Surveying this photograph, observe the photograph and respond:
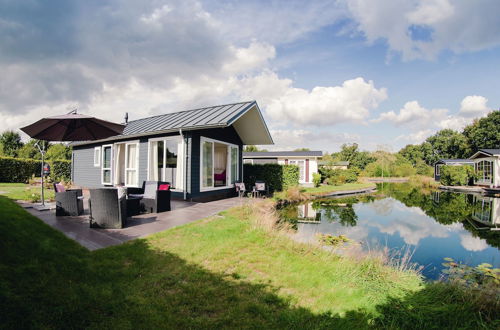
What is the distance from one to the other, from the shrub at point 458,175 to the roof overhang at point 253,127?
21.6 metres

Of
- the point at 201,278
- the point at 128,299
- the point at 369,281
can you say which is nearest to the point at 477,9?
the point at 369,281

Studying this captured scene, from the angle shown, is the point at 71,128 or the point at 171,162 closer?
the point at 71,128

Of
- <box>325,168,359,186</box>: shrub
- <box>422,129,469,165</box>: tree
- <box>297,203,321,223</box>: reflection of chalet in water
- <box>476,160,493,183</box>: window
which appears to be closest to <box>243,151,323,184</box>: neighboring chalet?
<box>325,168,359,186</box>: shrub

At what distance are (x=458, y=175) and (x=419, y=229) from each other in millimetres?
20560

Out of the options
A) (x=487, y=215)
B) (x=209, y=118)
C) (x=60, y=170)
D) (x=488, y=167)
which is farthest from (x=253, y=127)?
(x=488, y=167)

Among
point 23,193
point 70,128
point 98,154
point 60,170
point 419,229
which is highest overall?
point 70,128

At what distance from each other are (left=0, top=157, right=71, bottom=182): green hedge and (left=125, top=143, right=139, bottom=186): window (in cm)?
971

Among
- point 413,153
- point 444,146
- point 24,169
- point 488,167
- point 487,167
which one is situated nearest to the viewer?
point 24,169

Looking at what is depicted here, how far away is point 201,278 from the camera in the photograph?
3057mm

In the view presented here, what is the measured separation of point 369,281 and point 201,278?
7.60 feet

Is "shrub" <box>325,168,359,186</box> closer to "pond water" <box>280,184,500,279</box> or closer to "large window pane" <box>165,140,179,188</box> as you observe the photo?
"pond water" <box>280,184,500,279</box>

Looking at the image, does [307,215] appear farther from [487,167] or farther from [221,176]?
[487,167]

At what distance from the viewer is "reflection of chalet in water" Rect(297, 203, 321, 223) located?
8922mm

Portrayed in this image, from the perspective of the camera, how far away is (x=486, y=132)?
3581 centimetres
